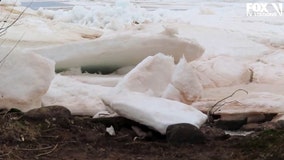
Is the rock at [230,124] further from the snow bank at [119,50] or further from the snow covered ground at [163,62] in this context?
the snow bank at [119,50]

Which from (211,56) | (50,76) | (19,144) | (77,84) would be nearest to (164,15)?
(211,56)

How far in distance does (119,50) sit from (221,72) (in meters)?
0.93

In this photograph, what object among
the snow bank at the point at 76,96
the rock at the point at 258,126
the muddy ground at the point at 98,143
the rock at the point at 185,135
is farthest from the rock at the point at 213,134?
the snow bank at the point at 76,96

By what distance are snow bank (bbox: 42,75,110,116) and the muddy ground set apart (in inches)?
29.1

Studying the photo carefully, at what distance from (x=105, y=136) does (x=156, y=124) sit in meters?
0.28

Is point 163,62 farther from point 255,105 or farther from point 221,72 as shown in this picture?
point 221,72

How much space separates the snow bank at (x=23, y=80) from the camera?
3893 mm

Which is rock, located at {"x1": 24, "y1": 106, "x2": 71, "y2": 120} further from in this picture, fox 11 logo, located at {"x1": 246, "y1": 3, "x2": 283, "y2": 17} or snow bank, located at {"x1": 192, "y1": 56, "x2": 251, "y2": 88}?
fox 11 logo, located at {"x1": 246, "y1": 3, "x2": 283, "y2": 17}

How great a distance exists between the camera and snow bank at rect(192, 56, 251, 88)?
546 cm

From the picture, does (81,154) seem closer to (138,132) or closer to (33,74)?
(138,132)

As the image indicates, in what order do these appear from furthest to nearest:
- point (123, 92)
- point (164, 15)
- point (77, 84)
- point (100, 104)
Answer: point (164, 15) < point (77, 84) < point (100, 104) < point (123, 92)

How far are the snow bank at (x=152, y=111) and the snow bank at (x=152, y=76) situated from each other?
0.49 m

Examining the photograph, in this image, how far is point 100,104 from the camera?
4.39 m

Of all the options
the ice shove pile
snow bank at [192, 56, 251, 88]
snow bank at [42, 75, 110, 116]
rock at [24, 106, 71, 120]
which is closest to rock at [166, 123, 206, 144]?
the ice shove pile
